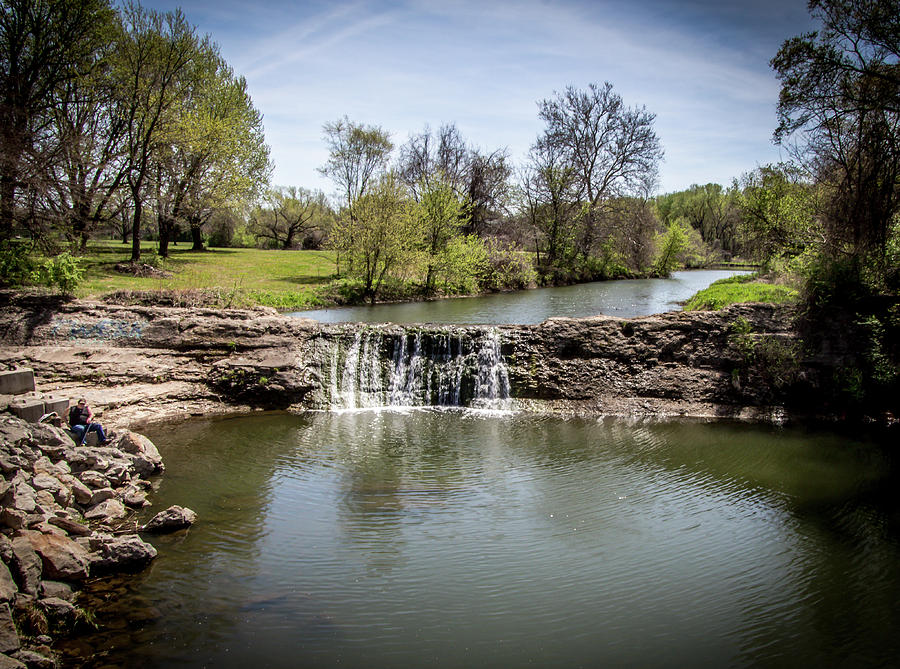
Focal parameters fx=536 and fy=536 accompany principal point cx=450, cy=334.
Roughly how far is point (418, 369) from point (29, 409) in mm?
8015

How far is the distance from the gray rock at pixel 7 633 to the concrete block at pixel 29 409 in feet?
16.2

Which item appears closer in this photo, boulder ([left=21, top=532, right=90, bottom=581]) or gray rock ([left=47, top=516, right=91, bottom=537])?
boulder ([left=21, top=532, right=90, bottom=581])

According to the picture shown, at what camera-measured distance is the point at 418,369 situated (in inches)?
550

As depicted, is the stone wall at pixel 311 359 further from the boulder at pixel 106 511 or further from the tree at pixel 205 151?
the tree at pixel 205 151

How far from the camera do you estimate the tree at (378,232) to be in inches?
972

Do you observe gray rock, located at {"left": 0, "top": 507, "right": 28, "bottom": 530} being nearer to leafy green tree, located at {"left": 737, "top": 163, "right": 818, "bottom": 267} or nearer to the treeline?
the treeline

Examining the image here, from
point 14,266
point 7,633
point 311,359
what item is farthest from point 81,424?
point 14,266

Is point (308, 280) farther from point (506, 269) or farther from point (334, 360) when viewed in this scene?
point (334, 360)

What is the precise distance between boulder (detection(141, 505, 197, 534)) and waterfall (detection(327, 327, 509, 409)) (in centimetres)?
632

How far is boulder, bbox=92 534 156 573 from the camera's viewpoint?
593 centimetres

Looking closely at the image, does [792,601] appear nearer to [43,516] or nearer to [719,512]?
[719,512]

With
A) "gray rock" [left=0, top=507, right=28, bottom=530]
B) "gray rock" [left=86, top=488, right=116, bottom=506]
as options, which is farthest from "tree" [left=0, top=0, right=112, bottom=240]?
"gray rock" [left=0, top=507, right=28, bottom=530]

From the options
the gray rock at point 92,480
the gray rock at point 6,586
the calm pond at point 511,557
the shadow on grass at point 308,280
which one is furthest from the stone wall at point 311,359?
the shadow on grass at point 308,280

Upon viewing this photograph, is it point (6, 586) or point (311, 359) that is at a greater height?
point (311, 359)
